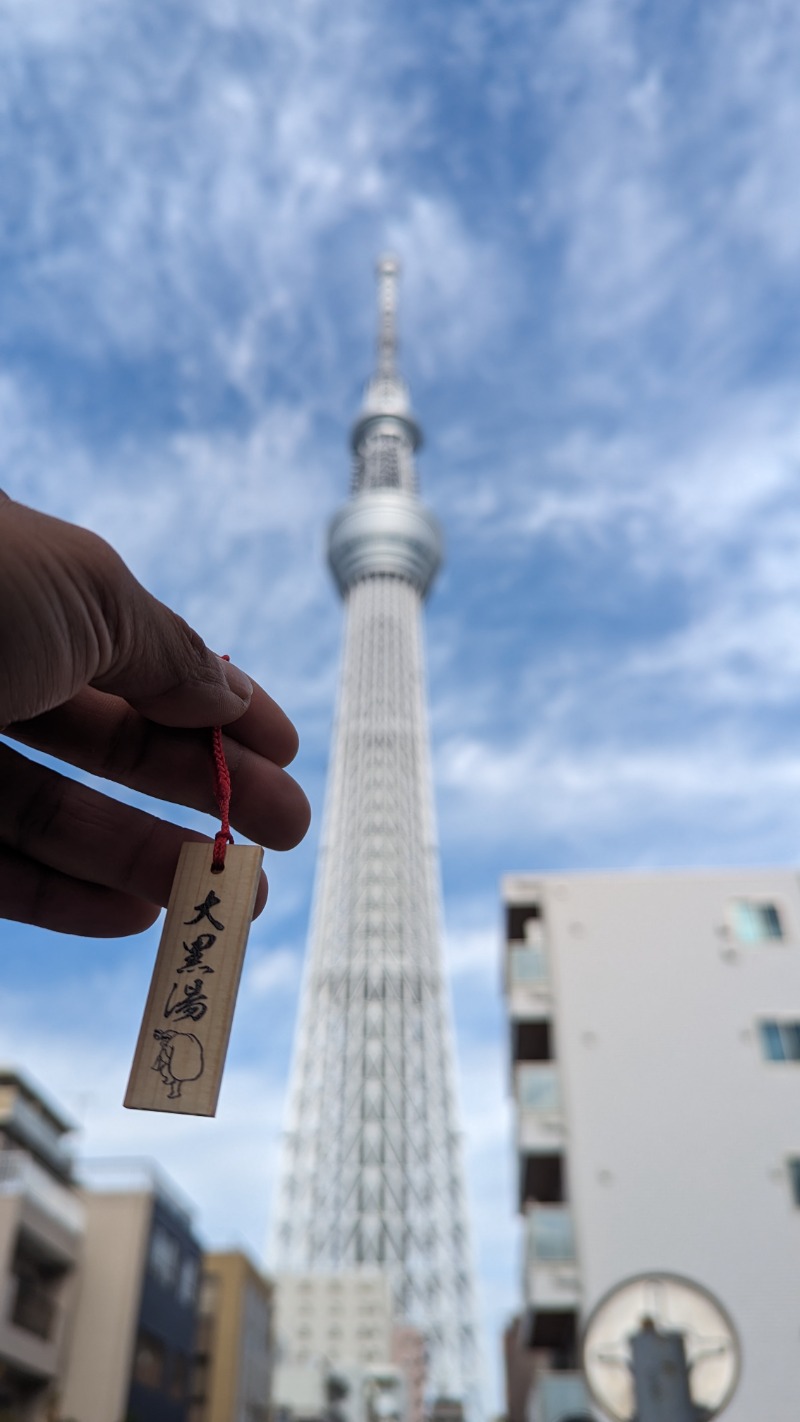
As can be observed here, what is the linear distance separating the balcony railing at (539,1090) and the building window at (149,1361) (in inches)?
377

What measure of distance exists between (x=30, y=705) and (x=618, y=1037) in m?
20.6

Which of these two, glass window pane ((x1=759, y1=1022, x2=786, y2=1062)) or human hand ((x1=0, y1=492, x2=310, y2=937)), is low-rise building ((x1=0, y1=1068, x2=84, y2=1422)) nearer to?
glass window pane ((x1=759, y1=1022, x2=786, y2=1062))

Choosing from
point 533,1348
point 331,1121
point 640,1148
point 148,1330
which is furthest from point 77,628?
point 331,1121

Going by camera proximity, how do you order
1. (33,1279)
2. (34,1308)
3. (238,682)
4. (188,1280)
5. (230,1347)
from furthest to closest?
(230,1347)
(188,1280)
(33,1279)
(34,1308)
(238,682)

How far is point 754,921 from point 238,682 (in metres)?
21.3

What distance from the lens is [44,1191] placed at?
20.1 meters

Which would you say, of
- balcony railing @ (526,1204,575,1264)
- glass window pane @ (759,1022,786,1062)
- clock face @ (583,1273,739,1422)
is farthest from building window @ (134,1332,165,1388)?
clock face @ (583,1273,739,1422)

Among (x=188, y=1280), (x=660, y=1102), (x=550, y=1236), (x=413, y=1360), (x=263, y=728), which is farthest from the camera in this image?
(x=413, y=1360)

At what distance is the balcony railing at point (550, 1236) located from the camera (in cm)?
1861

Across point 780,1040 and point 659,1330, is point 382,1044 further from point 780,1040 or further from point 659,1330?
point 659,1330

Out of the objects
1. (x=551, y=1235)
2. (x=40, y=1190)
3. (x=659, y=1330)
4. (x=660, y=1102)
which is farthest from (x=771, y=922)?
(x=659, y=1330)

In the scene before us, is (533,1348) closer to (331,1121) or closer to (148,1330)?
(148,1330)

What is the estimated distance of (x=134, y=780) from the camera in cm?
252

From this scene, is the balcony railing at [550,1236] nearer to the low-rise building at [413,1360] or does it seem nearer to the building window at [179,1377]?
the building window at [179,1377]
